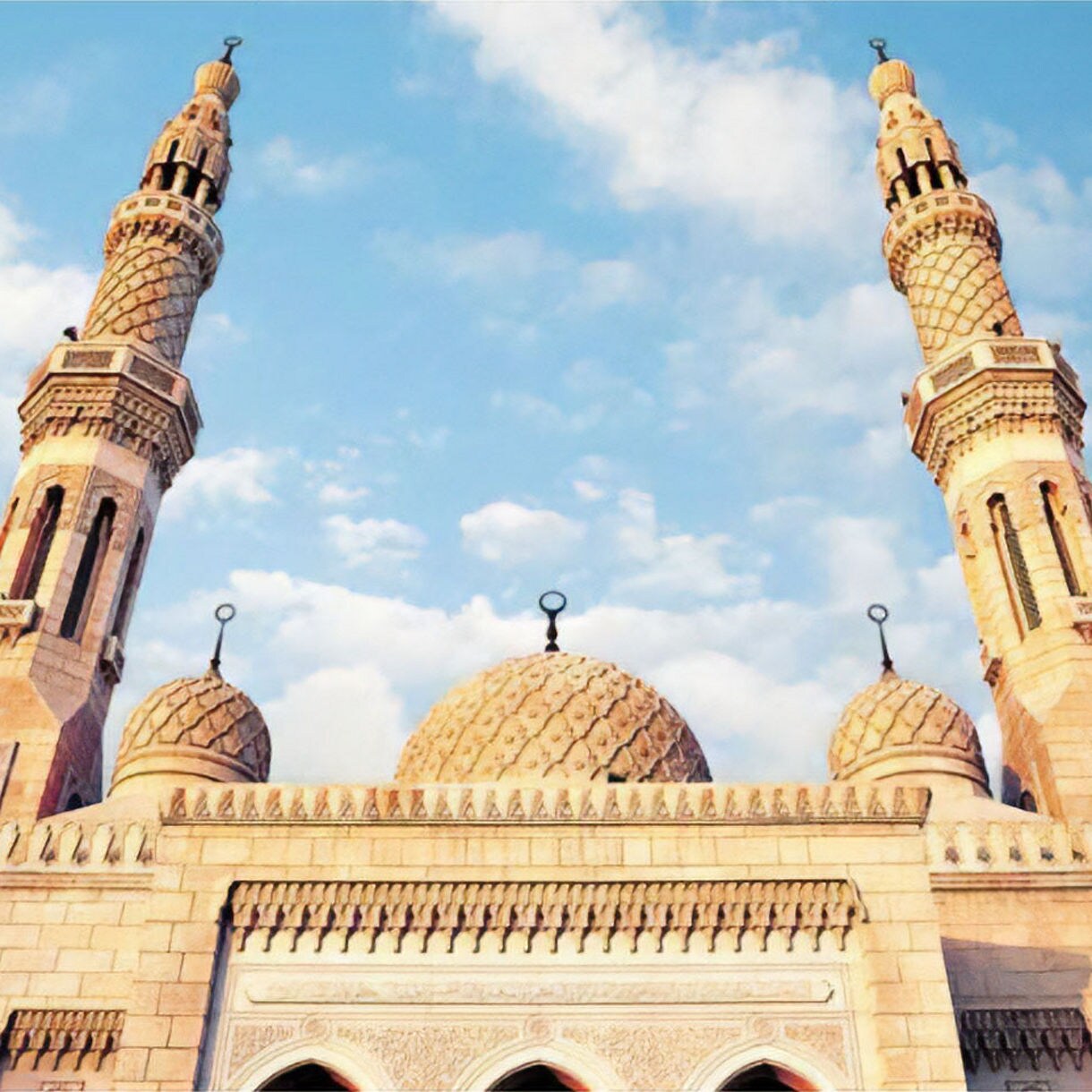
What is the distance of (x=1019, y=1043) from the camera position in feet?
29.0

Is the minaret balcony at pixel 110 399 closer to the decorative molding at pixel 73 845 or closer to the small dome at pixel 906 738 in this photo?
the decorative molding at pixel 73 845

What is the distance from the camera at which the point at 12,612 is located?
43.1ft

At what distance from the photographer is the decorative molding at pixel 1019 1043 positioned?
29.0 ft

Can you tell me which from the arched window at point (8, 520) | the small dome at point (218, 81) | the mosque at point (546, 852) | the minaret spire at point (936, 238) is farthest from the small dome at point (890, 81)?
the arched window at point (8, 520)

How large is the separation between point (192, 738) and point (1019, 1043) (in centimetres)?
780

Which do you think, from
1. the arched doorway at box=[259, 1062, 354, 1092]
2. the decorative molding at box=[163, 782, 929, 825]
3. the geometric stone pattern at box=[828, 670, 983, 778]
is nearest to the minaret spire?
the geometric stone pattern at box=[828, 670, 983, 778]

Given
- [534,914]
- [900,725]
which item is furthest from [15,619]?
[900,725]

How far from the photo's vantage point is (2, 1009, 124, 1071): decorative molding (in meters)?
8.87

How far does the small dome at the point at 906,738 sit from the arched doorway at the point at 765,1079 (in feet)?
18.8

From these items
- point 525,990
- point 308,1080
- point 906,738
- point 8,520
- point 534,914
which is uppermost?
point 8,520

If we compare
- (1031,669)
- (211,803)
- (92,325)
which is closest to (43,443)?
(92,325)

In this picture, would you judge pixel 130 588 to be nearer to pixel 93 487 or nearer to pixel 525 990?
pixel 93 487

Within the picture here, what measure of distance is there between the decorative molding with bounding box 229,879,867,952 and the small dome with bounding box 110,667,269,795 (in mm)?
5382

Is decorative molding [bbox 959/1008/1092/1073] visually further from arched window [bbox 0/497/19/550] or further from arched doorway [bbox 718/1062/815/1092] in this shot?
arched window [bbox 0/497/19/550]
